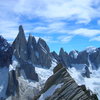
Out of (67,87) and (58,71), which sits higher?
(58,71)

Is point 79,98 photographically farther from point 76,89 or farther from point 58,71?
point 58,71

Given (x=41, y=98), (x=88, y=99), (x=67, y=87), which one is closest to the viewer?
(x=88, y=99)

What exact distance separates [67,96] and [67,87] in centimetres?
107

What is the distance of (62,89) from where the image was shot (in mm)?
33000

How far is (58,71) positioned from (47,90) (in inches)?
98.7

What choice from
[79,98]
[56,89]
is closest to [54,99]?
[56,89]

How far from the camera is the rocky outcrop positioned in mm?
31358

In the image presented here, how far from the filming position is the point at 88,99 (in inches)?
1200

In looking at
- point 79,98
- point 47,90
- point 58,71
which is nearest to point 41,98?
point 47,90

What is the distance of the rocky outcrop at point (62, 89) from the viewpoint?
3136 centimetres

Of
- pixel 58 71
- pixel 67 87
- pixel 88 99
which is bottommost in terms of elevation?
pixel 88 99

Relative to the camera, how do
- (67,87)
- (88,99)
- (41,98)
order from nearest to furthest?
1. (88,99)
2. (67,87)
3. (41,98)

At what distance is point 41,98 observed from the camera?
35.7 m

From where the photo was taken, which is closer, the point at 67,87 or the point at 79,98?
the point at 79,98
